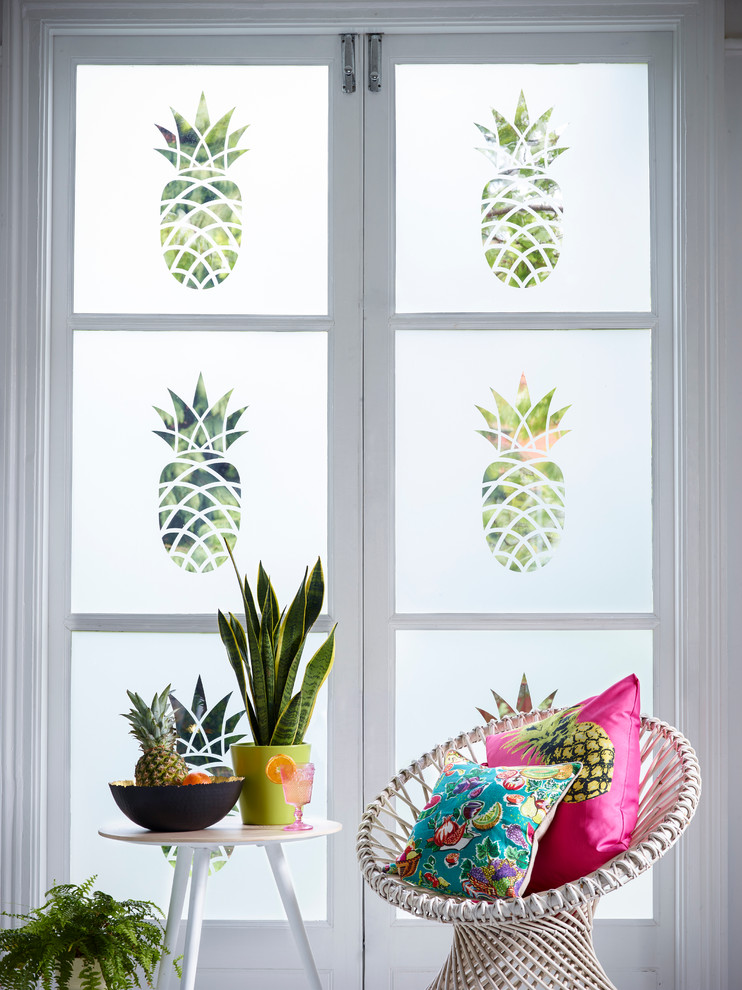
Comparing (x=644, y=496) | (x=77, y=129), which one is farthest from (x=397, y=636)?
(x=77, y=129)

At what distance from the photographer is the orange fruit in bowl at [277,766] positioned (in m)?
2.01

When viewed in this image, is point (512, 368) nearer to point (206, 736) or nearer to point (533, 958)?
point (206, 736)

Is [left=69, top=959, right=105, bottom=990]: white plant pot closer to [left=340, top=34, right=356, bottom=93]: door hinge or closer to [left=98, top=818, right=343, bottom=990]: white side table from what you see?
[left=98, top=818, right=343, bottom=990]: white side table

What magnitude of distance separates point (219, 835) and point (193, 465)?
103 centimetres

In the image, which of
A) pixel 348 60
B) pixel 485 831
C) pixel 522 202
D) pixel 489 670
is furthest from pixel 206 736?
pixel 348 60

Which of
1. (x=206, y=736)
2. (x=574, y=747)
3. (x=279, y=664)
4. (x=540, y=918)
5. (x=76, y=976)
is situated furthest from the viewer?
(x=206, y=736)

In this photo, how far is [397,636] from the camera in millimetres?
2547

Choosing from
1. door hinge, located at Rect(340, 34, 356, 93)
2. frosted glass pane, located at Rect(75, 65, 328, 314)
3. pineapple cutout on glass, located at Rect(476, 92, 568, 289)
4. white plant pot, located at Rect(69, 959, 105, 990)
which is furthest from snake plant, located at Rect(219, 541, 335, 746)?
door hinge, located at Rect(340, 34, 356, 93)

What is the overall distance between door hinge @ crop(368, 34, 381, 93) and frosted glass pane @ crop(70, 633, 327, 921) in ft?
4.87

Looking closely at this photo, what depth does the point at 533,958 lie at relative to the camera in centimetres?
171

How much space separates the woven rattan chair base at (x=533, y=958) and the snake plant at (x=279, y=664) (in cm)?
56

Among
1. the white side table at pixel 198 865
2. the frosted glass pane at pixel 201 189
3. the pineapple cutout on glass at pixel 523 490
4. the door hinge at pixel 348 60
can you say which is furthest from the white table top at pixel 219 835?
the door hinge at pixel 348 60

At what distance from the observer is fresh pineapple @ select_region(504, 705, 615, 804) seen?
1767 millimetres

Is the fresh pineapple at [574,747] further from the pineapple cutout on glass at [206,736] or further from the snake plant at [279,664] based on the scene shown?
the pineapple cutout on glass at [206,736]
